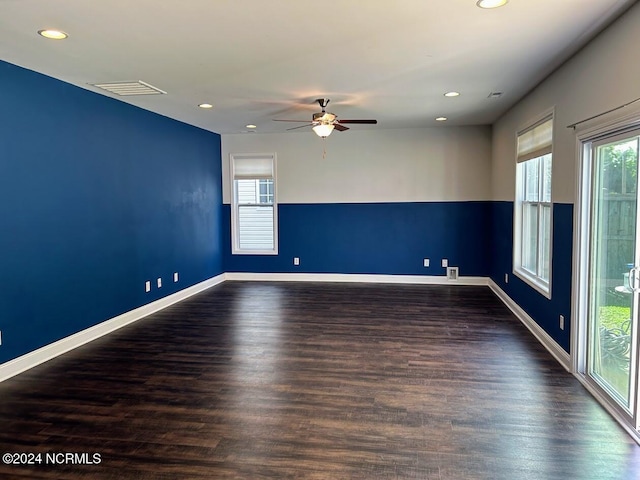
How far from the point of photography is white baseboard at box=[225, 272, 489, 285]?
7.57 metres

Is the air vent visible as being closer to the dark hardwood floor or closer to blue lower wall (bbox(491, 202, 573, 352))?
the dark hardwood floor

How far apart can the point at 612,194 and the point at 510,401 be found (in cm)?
161

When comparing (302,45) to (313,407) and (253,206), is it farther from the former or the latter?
(253,206)

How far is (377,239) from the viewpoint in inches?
307

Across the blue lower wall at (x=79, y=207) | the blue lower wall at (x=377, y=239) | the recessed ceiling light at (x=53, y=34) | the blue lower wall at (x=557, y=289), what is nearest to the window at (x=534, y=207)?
the blue lower wall at (x=557, y=289)

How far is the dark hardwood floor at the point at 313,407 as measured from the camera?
7.92ft

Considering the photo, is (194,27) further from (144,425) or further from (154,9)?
(144,425)

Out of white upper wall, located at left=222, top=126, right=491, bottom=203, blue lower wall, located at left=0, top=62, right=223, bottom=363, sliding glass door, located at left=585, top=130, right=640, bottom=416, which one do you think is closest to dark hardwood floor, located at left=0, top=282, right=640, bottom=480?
sliding glass door, located at left=585, top=130, right=640, bottom=416

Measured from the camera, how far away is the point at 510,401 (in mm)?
3150

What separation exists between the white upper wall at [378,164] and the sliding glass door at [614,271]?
407 centimetres

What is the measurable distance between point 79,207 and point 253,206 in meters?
3.82

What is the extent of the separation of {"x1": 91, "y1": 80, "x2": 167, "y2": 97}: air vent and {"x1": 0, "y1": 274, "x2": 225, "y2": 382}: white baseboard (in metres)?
2.48

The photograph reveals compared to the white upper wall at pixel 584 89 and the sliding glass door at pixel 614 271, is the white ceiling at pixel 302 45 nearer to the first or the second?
the white upper wall at pixel 584 89

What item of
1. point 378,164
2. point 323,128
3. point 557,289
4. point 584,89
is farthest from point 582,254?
point 378,164
